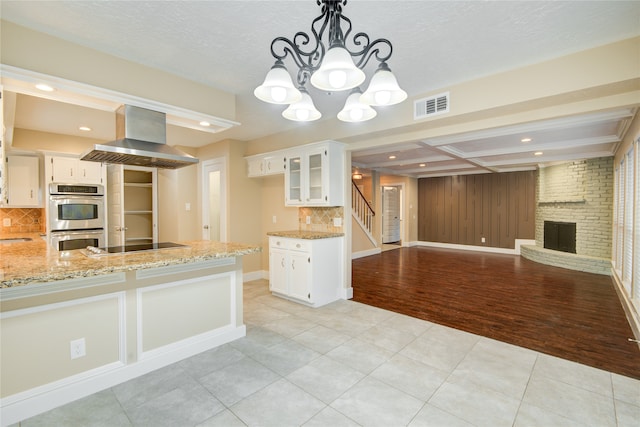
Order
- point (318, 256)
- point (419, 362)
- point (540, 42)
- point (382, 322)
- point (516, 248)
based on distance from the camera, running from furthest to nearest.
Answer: point (516, 248), point (318, 256), point (382, 322), point (419, 362), point (540, 42)

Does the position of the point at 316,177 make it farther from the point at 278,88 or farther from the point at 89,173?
the point at 89,173

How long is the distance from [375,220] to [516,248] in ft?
13.4

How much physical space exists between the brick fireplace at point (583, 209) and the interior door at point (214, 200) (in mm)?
7281

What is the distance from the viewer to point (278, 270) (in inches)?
169

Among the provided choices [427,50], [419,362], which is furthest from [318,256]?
[427,50]

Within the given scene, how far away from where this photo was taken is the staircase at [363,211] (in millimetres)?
8031

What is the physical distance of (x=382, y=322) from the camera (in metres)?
3.41

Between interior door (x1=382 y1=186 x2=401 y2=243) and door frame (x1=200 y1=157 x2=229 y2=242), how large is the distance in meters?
5.94

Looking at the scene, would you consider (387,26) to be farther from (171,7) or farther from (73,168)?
(73,168)

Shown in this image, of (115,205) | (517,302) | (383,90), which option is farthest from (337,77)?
(115,205)

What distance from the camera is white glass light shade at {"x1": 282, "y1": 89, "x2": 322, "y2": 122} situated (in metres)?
2.00

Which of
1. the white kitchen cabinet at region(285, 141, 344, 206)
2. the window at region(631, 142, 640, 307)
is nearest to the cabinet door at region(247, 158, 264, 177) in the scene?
the white kitchen cabinet at region(285, 141, 344, 206)

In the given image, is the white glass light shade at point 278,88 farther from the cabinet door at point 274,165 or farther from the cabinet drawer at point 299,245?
the cabinet door at point 274,165

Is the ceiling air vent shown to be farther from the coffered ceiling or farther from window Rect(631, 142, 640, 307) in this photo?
window Rect(631, 142, 640, 307)
